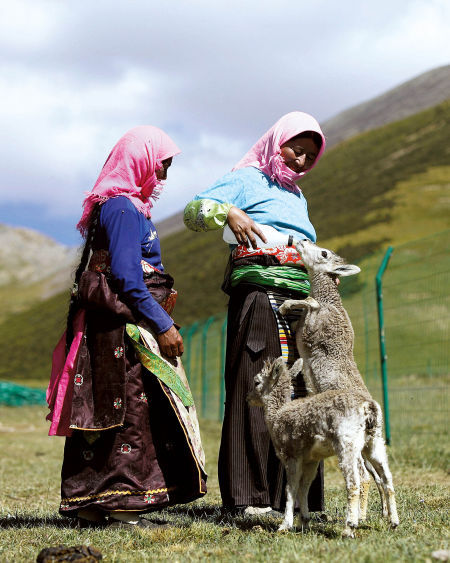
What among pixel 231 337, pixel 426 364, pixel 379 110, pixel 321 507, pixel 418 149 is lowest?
pixel 321 507

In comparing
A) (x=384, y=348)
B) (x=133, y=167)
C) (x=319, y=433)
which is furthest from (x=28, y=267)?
(x=319, y=433)

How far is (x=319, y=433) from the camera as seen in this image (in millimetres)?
3135

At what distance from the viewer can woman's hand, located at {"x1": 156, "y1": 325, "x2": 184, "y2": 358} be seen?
369cm

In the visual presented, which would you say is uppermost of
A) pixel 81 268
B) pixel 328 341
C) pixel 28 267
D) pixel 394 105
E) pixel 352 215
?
pixel 28 267

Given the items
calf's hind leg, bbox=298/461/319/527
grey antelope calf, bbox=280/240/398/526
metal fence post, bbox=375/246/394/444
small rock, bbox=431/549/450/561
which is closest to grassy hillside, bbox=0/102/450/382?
metal fence post, bbox=375/246/394/444

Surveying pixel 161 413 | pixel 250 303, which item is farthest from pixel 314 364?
pixel 161 413

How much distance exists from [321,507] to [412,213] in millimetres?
34025

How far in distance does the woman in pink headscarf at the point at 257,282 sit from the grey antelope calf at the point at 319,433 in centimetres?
36

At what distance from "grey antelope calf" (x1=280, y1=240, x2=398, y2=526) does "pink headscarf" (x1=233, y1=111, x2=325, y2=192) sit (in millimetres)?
503

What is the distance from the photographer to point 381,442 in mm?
3209

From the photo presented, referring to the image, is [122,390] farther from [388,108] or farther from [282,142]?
[388,108]

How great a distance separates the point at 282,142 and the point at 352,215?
38.6 m

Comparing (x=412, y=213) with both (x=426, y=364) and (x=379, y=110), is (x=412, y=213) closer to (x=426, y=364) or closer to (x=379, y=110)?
(x=426, y=364)

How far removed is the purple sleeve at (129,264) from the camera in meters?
3.60
